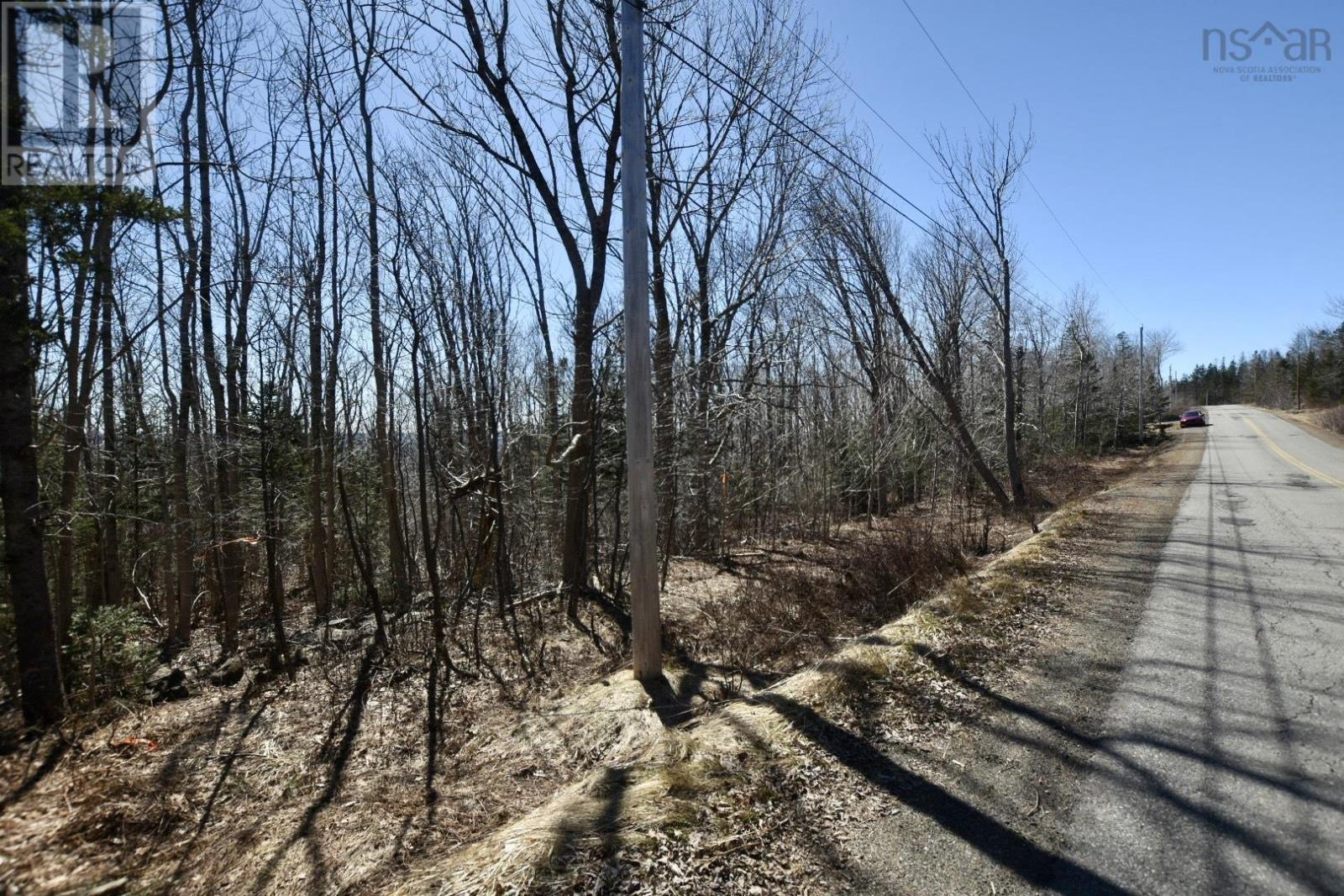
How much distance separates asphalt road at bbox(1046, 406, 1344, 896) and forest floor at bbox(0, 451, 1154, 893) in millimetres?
899

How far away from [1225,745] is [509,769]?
4115 millimetres

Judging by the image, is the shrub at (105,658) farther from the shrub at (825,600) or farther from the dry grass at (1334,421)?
the dry grass at (1334,421)

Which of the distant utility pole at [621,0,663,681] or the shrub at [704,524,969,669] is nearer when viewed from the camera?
the distant utility pole at [621,0,663,681]

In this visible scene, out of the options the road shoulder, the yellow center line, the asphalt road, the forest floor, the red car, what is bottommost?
the forest floor

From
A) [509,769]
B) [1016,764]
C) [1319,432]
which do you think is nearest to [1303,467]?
[1016,764]

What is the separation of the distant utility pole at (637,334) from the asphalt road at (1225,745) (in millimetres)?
3217

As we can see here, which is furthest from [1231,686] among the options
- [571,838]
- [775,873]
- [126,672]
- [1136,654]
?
[126,672]

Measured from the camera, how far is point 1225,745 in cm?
359

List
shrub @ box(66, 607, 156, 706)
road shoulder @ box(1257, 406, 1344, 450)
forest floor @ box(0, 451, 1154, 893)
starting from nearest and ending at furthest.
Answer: forest floor @ box(0, 451, 1154, 893)
shrub @ box(66, 607, 156, 706)
road shoulder @ box(1257, 406, 1344, 450)

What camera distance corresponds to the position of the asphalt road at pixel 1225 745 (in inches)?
105

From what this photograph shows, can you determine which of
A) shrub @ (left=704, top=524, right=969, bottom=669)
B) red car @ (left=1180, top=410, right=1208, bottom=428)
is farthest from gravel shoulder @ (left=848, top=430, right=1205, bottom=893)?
red car @ (left=1180, top=410, right=1208, bottom=428)

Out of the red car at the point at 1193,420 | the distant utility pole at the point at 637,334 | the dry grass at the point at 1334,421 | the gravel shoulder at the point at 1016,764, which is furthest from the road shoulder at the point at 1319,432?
the distant utility pole at the point at 637,334

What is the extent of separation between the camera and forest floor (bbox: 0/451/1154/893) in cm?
301

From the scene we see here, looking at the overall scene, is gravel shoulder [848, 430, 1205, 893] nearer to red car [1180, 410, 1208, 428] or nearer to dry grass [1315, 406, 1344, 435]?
dry grass [1315, 406, 1344, 435]
